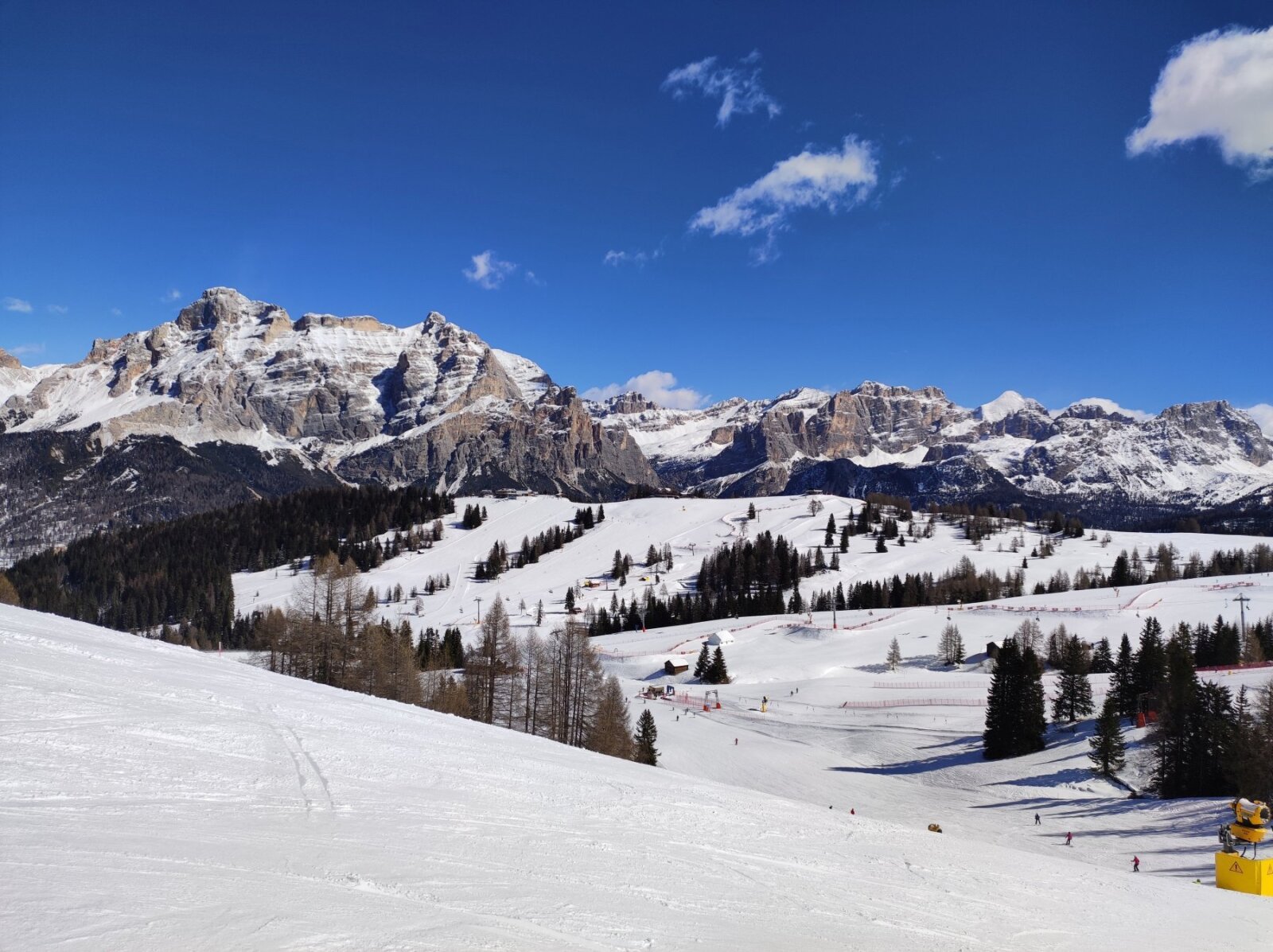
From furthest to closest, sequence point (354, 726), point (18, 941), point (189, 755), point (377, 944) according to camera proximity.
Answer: point (354, 726), point (189, 755), point (377, 944), point (18, 941)

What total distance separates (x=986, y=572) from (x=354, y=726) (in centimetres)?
14593

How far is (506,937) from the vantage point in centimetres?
776

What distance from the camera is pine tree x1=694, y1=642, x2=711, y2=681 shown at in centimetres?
9169

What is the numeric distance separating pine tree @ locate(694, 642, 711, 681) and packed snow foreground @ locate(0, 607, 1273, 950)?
71.3 m

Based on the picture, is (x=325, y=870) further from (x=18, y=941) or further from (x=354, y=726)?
(x=354, y=726)

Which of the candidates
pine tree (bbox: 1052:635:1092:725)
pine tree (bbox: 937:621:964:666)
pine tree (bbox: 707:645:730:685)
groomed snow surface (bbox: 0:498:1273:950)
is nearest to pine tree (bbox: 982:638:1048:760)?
pine tree (bbox: 1052:635:1092:725)

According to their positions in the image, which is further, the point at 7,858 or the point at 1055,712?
the point at 1055,712

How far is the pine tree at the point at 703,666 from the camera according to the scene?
301 feet

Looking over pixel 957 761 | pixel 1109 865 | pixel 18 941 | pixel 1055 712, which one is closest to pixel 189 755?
pixel 18 941

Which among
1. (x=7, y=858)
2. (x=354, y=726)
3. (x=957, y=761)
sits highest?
(x=7, y=858)

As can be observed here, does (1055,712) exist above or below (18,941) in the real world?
below

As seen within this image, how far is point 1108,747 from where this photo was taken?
47.2m

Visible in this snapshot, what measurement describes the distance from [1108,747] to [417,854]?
5019 cm

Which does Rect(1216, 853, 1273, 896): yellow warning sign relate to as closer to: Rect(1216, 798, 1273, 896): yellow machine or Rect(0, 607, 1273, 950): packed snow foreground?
Rect(1216, 798, 1273, 896): yellow machine
